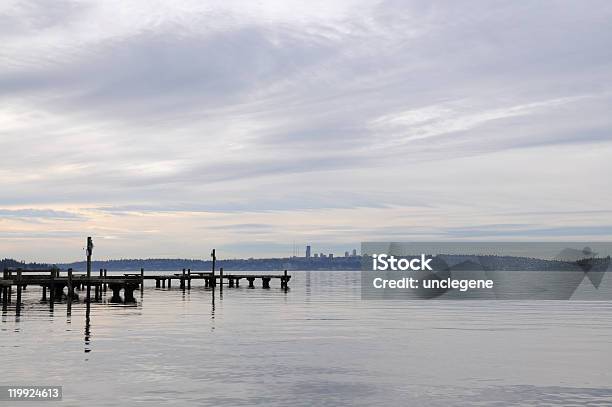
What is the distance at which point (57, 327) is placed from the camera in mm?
45312

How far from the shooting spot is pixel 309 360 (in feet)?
104

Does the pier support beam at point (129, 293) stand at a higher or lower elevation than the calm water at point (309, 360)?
higher

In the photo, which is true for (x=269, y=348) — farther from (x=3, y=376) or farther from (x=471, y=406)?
(x=471, y=406)

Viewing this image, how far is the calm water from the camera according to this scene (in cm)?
2394

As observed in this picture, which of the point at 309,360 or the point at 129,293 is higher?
the point at 129,293

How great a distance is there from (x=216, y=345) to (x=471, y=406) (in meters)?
17.4

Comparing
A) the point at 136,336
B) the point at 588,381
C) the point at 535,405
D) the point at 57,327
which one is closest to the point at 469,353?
the point at 588,381

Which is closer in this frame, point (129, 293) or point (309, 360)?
point (309, 360)

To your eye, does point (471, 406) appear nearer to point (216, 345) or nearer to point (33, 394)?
point (33, 394)

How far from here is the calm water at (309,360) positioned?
942 inches

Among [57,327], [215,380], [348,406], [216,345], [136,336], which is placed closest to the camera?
[348,406]

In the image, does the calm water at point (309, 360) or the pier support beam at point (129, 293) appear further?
the pier support beam at point (129, 293)

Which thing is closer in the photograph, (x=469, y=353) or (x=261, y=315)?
(x=469, y=353)

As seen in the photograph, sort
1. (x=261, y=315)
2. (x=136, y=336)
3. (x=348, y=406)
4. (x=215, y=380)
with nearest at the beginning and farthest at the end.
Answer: (x=348, y=406)
(x=215, y=380)
(x=136, y=336)
(x=261, y=315)
